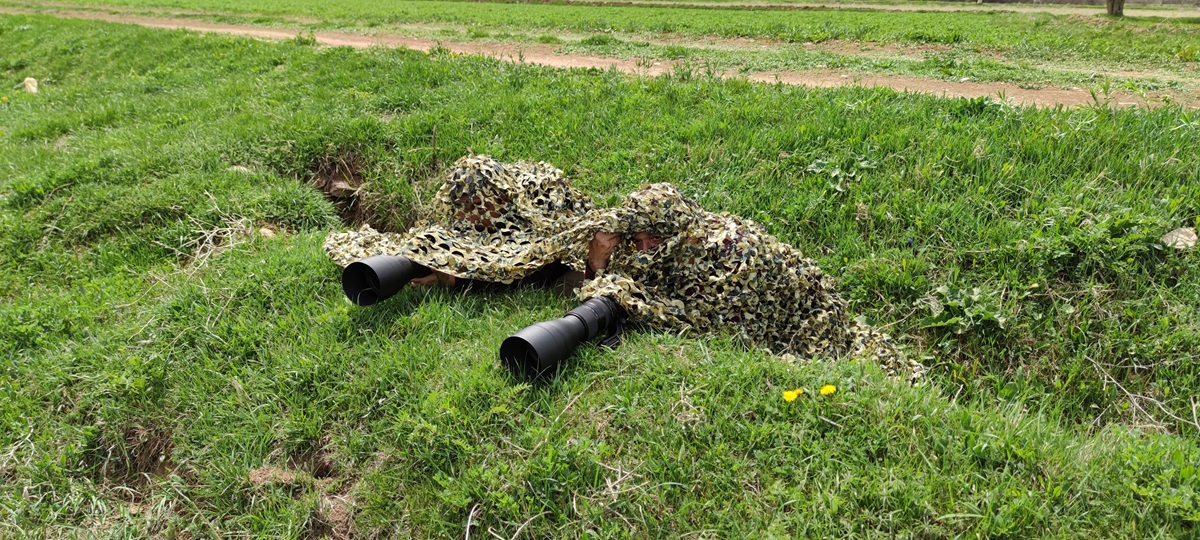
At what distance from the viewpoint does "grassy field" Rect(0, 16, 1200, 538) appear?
2.39 metres

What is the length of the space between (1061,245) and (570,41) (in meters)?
9.56

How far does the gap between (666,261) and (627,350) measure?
1.81 feet

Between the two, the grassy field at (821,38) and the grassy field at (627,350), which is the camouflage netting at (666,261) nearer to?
the grassy field at (627,350)

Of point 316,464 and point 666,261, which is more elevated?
point 666,261

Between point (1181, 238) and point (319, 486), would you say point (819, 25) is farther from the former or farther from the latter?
point (319, 486)

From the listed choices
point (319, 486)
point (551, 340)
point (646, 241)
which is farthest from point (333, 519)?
point (646, 241)

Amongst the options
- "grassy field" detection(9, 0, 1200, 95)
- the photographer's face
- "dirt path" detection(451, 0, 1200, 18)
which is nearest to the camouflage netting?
the photographer's face

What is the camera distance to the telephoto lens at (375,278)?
11.0 feet

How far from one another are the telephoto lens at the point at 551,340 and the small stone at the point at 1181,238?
10.2 ft

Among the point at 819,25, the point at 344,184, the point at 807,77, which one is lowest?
the point at 344,184

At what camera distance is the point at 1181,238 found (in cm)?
362

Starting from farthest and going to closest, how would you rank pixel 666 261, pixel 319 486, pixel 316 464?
pixel 666 261, pixel 316 464, pixel 319 486

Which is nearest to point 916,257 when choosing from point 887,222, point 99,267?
point 887,222

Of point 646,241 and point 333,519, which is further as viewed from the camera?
point 646,241
